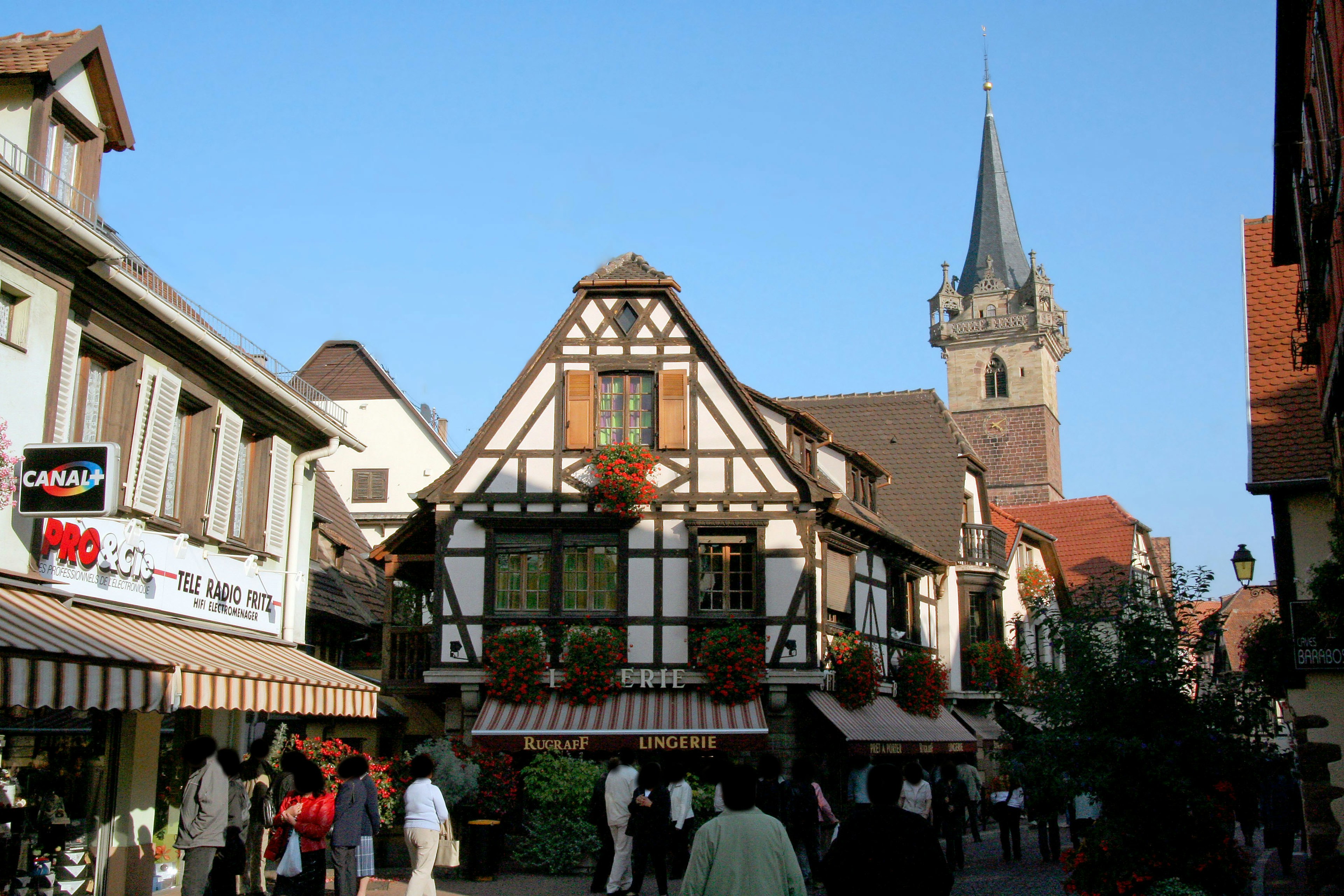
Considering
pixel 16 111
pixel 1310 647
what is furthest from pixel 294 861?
pixel 1310 647

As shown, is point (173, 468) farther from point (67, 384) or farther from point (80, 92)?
point (80, 92)

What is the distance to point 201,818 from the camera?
11.5 metres

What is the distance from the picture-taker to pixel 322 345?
38.2 m

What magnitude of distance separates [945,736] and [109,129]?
61.0 feet

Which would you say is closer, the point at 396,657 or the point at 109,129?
the point at 109,129

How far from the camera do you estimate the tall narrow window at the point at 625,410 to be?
76.1ft

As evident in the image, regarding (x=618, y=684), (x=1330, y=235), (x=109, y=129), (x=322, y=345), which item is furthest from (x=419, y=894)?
(x=322, y=345)

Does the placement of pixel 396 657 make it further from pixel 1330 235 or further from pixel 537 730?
pixel 1330 235

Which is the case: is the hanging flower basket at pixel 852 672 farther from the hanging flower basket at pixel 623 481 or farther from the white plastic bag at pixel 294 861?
the white plastic bag at pixel 294 861

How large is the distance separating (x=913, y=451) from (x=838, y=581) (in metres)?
9.52

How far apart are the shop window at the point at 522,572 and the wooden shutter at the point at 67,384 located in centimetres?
1073

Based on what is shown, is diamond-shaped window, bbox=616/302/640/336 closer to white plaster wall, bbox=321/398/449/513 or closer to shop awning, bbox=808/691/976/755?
shop awning, bbox=808/691/976/755

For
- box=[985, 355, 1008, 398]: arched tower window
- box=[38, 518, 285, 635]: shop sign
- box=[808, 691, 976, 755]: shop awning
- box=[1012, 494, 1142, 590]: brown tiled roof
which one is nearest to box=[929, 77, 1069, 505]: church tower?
box=[985, 355, 1008, 398]: arched tower window

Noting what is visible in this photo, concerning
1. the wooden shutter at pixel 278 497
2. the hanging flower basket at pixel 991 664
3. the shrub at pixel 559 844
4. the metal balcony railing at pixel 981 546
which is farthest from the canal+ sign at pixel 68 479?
the metal balcony railing at pixel 981 546
